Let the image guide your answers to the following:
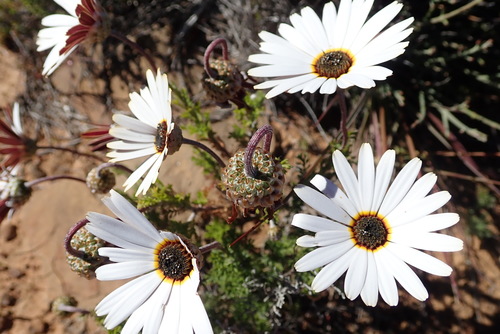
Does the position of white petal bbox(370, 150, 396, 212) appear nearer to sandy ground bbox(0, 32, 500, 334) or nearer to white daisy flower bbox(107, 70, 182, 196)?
white daisy flower bbox(107, 70, 182, 196)

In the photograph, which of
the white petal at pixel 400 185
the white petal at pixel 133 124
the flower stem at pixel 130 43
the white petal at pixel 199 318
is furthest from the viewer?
the flower stem at pixel 130 43

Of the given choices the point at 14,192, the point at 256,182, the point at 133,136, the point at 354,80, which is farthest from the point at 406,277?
the point at 14,192

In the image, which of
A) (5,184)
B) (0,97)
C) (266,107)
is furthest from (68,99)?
(266,107)

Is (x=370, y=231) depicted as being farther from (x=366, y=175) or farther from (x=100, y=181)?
(x=100, y=181)

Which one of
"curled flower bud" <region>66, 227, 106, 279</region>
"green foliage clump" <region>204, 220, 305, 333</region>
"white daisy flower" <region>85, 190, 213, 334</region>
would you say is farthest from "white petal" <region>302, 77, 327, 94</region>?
"curled flower bud" <region>66, 227, 106, 279</region>

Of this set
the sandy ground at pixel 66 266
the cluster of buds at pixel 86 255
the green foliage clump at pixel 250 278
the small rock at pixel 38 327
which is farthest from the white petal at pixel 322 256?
the small rock at pixel 38 327

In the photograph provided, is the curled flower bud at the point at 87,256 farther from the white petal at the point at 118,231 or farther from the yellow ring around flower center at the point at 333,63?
the yellow ring around flower center at the point at 333,63
